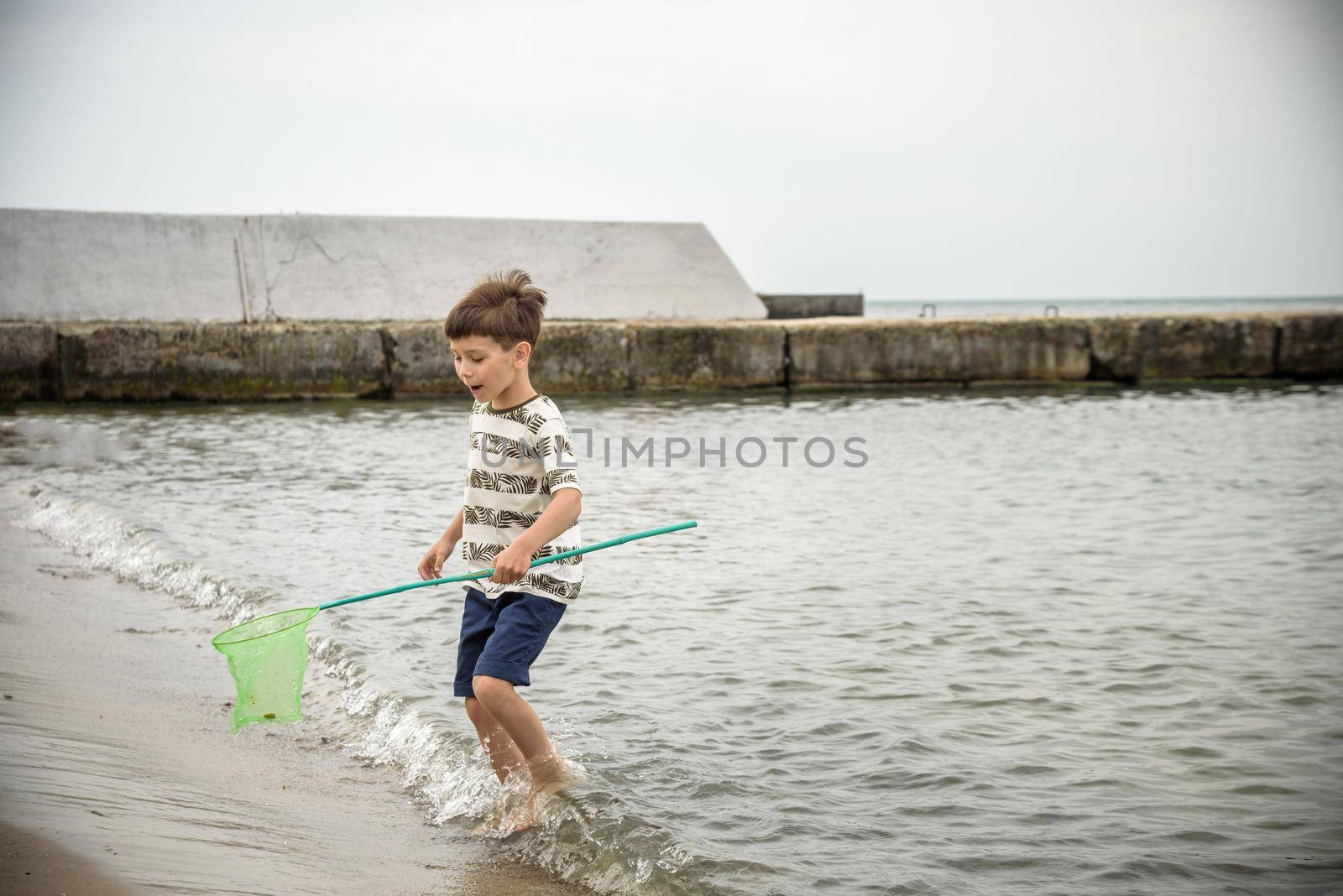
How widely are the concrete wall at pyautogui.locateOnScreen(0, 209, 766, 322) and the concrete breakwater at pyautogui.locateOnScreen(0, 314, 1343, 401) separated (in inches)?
22.7

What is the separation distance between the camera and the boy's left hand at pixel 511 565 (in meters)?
2.50

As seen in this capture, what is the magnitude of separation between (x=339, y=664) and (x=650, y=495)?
2910mm

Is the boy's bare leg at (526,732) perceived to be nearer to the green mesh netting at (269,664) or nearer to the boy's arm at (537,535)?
the boy's arm at (537,535)

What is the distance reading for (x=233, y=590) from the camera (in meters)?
4.58

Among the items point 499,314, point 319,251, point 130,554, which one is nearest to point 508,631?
point 499,314

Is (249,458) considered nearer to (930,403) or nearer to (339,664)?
(339,664)

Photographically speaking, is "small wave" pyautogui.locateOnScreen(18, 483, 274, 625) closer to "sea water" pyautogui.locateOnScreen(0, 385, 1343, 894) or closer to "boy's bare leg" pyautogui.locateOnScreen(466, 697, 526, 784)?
"sea water" pyautogui.locateOnScreen(0, 385, 1343, 894)

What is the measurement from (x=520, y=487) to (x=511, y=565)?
24 cm

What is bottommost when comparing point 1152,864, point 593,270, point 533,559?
point 1152,864

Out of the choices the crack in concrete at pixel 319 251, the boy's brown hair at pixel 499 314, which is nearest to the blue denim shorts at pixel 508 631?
the boy's brown hair at pixel 499 314

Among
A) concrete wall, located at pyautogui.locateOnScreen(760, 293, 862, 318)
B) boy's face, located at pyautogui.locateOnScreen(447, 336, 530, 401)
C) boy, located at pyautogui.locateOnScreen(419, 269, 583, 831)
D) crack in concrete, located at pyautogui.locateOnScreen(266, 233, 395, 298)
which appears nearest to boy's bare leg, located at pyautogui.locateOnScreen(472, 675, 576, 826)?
boy, located at pyautogui.locateOnScreen(419, 269, 583, 831)

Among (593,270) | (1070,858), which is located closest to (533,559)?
(1070,858)

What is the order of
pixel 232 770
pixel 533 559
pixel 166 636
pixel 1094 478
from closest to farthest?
1. pixel 533 559
2. pixel 232 770
3. pixel 166 636
4. pixel 1094 478

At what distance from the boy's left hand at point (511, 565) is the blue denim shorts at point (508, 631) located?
0.13 metres
